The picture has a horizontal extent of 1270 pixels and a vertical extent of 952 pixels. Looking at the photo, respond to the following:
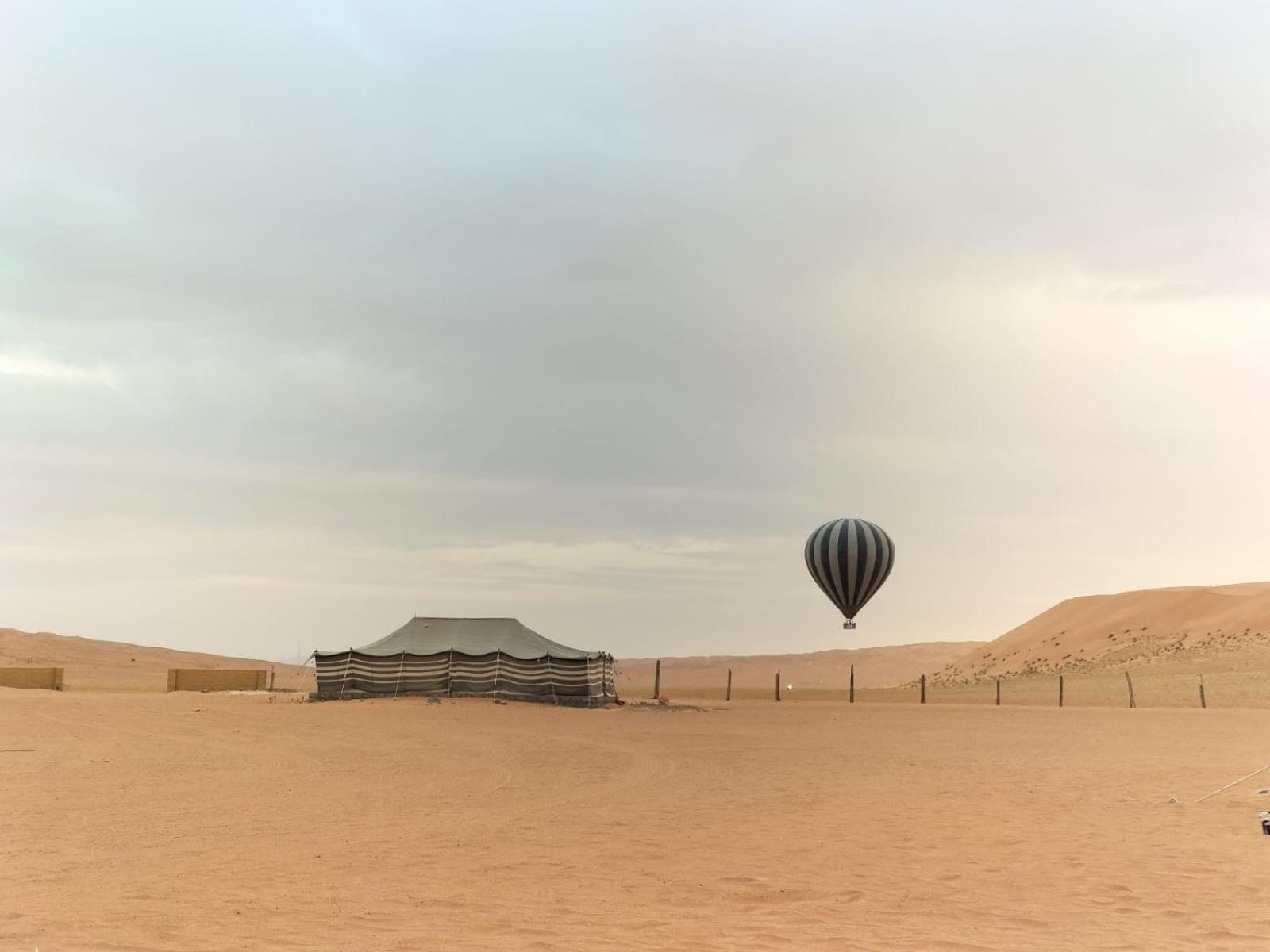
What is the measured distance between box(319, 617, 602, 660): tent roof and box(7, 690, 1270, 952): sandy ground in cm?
1657

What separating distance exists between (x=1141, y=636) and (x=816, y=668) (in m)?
47.3

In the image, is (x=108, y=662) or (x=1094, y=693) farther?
(x=108, y=662)

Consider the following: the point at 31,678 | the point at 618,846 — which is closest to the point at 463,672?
the point at 31,678

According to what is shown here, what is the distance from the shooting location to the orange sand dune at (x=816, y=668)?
102188mm

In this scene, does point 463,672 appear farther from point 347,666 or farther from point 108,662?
point 108,662

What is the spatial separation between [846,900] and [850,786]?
7.88m

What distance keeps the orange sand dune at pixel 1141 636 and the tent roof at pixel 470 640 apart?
34572mm

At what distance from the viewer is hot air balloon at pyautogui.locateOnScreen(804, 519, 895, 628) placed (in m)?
46.3

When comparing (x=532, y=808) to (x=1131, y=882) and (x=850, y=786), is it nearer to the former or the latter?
(x=850, y=786)

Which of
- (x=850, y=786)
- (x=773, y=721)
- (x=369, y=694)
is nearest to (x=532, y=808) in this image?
(x=850, y=786)

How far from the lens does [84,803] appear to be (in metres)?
13.9

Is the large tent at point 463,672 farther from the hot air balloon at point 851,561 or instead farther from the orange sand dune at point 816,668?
the orange sand dune at point 816,668

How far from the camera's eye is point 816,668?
118m

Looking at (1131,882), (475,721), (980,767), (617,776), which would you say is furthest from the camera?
(475,721)
